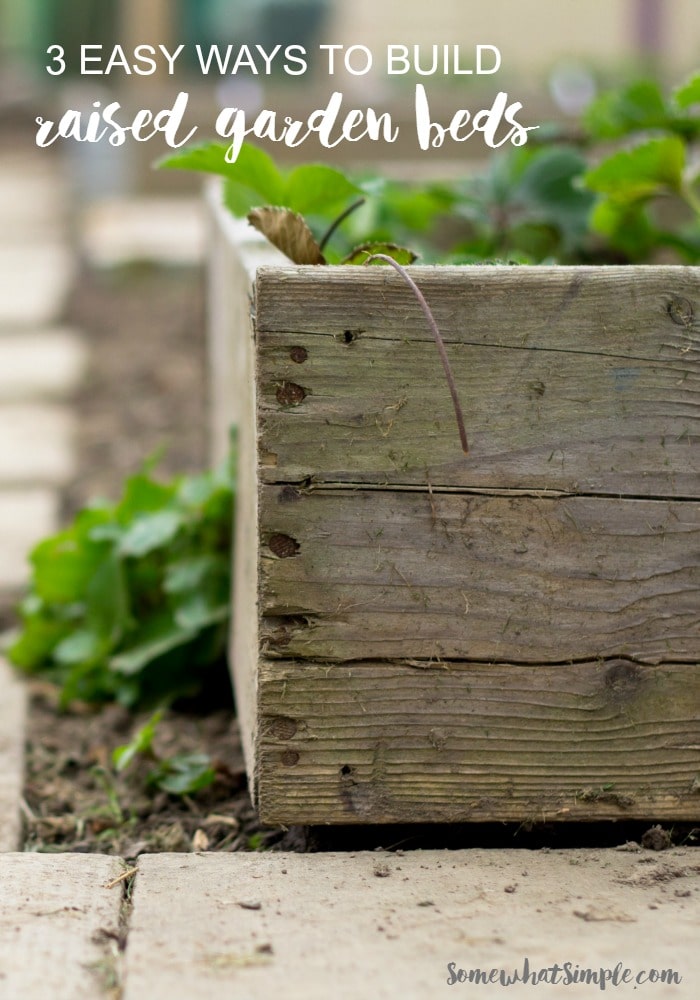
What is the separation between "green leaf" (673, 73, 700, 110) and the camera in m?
1.70

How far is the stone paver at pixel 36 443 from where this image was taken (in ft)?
11.9

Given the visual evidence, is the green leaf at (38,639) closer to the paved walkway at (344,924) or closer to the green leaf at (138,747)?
the green leaf at (138,747)

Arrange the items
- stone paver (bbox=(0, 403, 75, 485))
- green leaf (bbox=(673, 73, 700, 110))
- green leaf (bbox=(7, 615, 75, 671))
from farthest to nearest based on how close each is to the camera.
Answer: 1. stone paver (bbox=(0, 403, 75, 485))
2. green leaf (bbox=(7, 615, 75, 671))
3. green leaf (bbox=(673, 73, 700, 110))

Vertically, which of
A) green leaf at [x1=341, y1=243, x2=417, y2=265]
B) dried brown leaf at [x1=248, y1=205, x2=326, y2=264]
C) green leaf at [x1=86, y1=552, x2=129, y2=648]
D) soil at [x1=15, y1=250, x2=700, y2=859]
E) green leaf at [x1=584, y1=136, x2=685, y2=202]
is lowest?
soil at [x1=15, y1=250, x2=700, y2=859]

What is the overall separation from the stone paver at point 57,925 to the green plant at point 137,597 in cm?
63

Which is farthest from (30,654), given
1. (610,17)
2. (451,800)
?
(610,17)

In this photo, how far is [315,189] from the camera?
1.73m

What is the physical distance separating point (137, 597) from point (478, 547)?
0.99 m

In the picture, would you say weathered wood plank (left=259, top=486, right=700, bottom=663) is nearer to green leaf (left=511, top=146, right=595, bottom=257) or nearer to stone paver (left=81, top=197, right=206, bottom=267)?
green leaf (left=511, top=146, right=595, bottom=257)

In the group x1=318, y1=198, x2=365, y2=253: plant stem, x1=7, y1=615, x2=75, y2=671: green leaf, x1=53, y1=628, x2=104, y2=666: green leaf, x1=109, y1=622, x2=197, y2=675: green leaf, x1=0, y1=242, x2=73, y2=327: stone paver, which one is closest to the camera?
x1=318, y1=198, x2=365, y2=253: plant stem

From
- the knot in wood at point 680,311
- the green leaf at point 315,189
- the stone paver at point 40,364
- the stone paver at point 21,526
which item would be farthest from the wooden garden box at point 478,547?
the stone paver at point 40,364

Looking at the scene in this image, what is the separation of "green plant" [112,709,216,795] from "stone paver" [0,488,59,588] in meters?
1.02

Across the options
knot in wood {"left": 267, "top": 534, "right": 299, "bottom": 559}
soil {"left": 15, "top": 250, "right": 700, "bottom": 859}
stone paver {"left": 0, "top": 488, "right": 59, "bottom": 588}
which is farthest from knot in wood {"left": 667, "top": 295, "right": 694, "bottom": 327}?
stone paver {"left": 0, "top": 488, "right": 59, "bottom": 588}

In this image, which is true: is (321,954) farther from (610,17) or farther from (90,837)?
(610,17)
